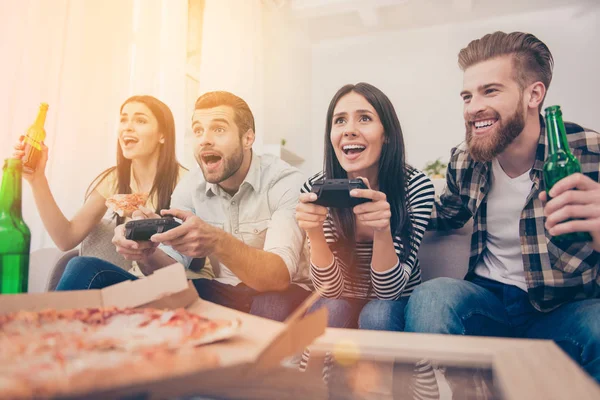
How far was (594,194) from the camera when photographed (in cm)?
85

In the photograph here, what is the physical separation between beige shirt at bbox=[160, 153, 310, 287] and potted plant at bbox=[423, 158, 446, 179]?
0.36 metres

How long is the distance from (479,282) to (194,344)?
2.72 ft

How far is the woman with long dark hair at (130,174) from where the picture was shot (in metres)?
1.48

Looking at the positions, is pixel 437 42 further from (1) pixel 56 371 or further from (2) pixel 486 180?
(1) pixel 56 371

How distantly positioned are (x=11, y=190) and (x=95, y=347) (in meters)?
0.76

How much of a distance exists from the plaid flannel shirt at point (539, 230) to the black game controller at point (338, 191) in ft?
Result: 0.92

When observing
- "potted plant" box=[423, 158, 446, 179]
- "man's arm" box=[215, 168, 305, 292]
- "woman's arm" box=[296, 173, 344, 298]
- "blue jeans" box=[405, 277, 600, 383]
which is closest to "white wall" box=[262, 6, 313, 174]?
"man's arm" box=[215, 168, 305, 292]

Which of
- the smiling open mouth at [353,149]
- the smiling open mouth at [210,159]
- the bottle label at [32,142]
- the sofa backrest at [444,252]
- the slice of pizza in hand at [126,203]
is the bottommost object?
the sofa backrest at [444,252]

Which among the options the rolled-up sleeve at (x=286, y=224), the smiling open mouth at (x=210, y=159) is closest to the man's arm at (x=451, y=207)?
the rolled-up sleeve at (x=286, y=224)

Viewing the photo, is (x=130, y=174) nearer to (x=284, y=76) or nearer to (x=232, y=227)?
(x=232, y=227)

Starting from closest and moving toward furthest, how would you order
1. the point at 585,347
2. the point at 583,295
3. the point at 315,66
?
the point at 585,347, the point at 583,295, the point at 315,66

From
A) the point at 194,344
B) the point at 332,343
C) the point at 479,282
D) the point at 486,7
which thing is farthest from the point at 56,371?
the point at 486,7

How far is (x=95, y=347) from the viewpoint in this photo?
469mm

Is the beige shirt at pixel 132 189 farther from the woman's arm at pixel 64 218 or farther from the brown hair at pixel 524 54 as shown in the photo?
the brown hair at pixel 524 54
